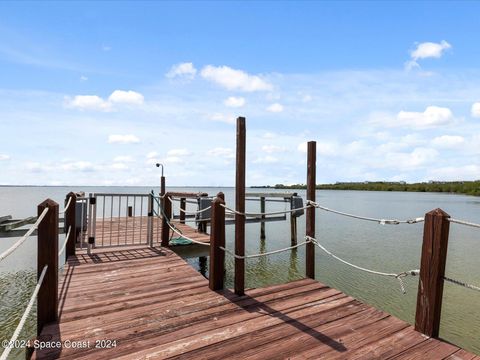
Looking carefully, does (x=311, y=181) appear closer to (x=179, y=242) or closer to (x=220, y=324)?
(x=220, y=324)

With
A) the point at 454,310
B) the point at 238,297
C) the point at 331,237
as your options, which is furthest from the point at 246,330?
the point at 331,237

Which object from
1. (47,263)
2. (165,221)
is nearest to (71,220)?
(165,221)

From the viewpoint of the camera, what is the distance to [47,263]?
3.64m

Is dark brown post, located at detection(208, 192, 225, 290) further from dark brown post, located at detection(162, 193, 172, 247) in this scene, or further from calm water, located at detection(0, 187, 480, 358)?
calm water, located at detection(0, 187, 480, 358)

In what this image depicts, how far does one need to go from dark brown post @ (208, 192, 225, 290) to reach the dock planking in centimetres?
17

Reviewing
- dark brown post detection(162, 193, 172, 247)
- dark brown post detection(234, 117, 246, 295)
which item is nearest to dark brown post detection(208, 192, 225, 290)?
dark brown post detection(234, 117, 246, 295)

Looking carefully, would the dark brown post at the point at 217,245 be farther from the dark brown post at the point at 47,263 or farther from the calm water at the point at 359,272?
the calm water at the point at 359,272

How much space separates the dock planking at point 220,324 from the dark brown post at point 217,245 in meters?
0.17

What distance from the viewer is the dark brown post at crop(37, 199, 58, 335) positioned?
358 cm

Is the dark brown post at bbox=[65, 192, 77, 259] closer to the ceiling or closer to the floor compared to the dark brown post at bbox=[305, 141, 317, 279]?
closer to the floor

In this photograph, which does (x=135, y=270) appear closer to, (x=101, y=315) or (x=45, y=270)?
(x=101, y=315)

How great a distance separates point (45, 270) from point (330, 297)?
3.76 meters

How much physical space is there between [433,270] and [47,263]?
4361 mm

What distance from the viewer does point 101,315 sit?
13.0 feet
